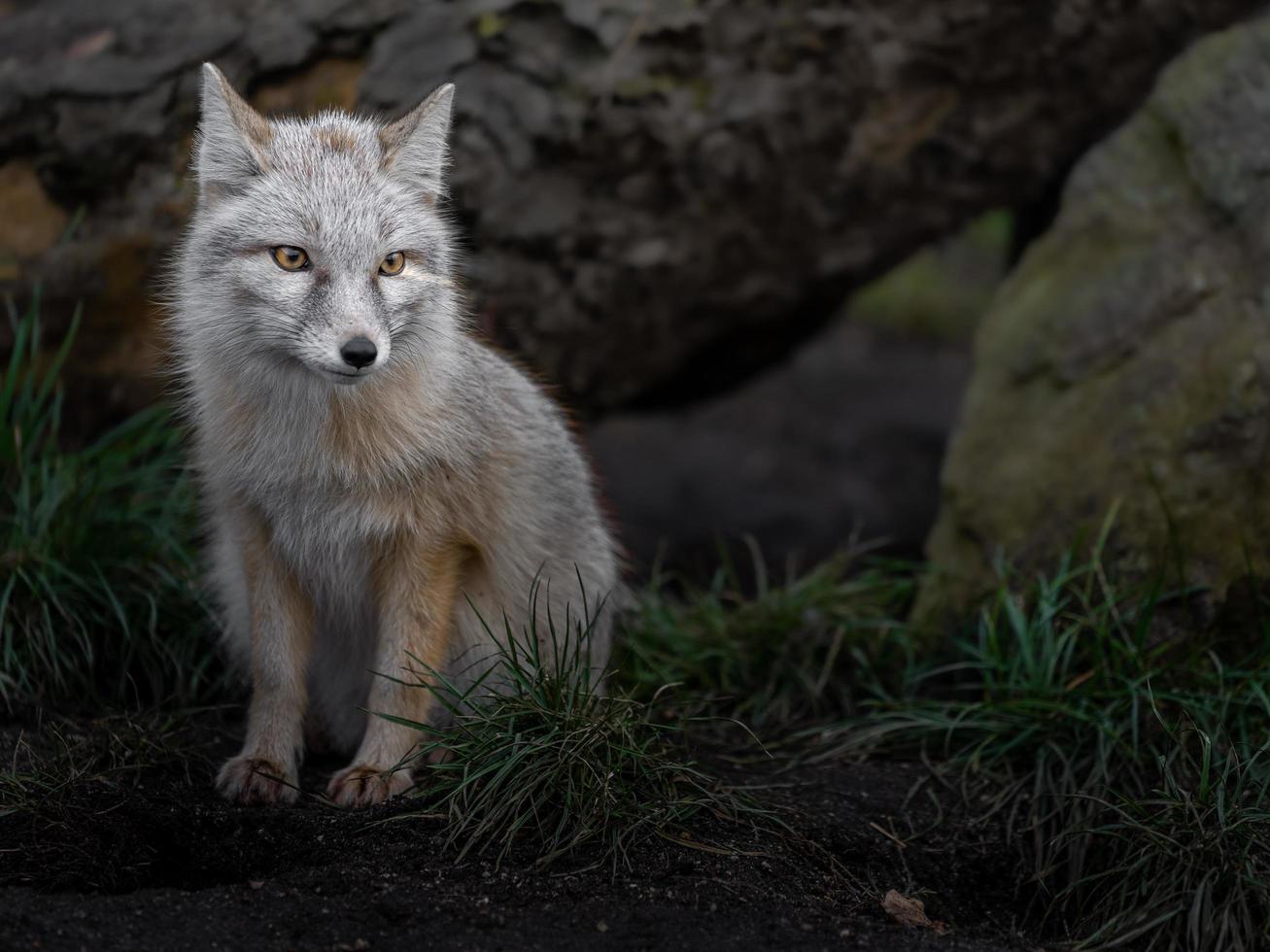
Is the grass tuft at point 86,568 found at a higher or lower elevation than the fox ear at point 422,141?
lower

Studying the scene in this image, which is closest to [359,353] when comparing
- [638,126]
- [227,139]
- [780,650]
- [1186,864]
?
[227,139]

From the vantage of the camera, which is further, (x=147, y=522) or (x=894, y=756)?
(x=147, y=522)

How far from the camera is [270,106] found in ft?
18.7

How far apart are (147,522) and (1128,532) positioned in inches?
152

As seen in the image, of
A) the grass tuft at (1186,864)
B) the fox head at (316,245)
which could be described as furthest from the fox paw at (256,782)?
the grass tuft at (1186,864)

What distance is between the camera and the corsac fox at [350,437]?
391 centimetres

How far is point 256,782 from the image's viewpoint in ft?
13.9

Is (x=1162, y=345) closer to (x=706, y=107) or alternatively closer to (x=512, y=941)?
(x=706, y=107)

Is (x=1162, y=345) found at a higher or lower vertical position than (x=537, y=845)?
higher

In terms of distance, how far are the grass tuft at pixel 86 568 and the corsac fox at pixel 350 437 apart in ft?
2.02

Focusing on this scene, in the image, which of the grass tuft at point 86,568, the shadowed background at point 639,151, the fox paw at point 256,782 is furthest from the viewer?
the shadowed background at point 639,151

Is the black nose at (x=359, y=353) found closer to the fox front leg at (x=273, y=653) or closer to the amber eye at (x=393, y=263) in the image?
the amber eye at (x=393, y=263)

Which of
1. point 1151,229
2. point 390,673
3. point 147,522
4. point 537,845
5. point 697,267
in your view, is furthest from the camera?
point 697,267

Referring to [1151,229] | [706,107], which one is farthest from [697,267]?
[1151,229]
